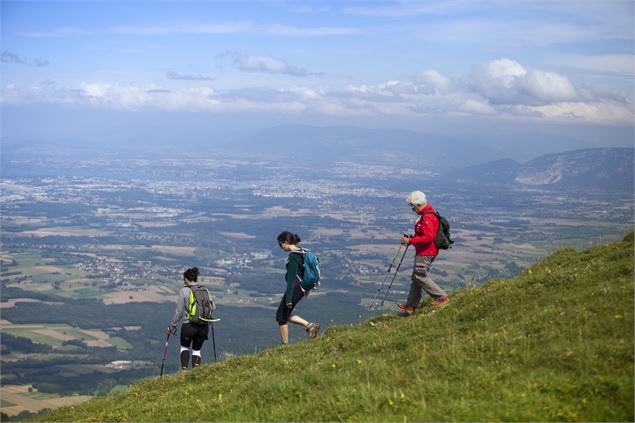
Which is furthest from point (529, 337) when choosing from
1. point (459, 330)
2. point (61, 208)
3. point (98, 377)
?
point (61, 208)

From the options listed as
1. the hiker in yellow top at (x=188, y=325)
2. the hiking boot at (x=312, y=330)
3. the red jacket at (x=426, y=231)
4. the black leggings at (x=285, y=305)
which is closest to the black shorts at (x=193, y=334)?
the hiker in yellow top at (x=188, y=325)

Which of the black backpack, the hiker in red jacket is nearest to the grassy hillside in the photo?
the hiker in red jacket

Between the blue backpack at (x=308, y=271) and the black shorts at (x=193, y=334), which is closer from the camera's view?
the blue backpack at (x=308, y=271)

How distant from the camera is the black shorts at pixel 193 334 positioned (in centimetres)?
1472

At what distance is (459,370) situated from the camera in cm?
899

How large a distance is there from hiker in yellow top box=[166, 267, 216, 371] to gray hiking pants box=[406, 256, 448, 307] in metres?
4.45

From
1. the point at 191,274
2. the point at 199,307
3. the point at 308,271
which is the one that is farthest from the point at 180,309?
the point at 308,271

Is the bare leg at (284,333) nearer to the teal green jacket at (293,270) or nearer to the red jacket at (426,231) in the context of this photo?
the teal green jacket at (293,270)

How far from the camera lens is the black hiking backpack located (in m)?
14.4

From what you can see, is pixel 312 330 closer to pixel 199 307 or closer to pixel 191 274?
pixel 199 307

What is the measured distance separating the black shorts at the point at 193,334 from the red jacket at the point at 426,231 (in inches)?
203

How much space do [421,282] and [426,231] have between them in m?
1.20

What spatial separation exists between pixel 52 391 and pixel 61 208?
429 ft

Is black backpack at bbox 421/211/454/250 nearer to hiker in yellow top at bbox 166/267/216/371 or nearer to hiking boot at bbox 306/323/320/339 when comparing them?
hiking boot at bbox 306/323/320/339
